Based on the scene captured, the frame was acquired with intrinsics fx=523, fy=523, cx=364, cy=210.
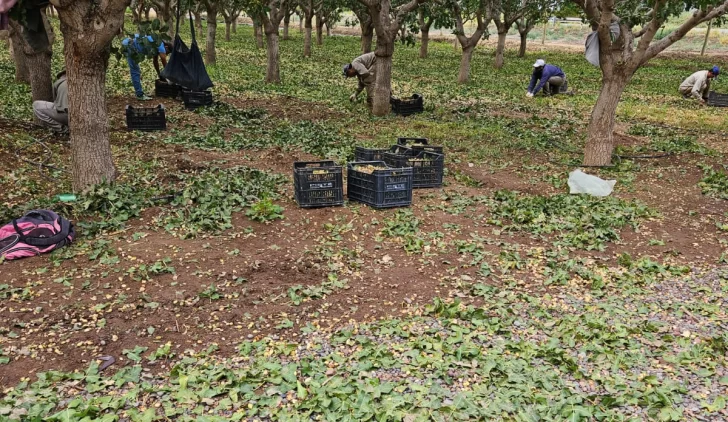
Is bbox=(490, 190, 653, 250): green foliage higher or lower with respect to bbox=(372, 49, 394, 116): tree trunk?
lower

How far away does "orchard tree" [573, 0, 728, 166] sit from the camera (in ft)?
23.2

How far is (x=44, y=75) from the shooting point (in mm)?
8281

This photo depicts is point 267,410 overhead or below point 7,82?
below

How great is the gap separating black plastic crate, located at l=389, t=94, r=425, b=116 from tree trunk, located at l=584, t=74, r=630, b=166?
4751mm

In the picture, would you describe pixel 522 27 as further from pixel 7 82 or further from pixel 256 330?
pixel 256 330

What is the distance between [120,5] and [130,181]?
213 centimetres

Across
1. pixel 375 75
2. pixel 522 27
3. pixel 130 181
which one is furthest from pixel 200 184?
pixel 522 27

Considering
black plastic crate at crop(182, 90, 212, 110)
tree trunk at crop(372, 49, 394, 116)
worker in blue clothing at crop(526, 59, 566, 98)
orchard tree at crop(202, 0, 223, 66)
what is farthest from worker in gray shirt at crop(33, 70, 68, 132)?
worker in blue clothing at crop(526, 59, 566, 98)

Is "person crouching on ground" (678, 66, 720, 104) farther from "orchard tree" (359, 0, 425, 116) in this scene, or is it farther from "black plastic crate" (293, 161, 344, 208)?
"black plastic crate" (293, 161, 344, 208)

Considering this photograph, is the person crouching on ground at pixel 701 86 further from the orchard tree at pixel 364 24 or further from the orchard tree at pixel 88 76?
the orchard tree at pixel 88 76

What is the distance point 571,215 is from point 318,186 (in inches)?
117

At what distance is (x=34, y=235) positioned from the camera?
461cm

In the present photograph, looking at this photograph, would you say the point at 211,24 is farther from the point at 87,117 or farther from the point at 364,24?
the point at 87,117

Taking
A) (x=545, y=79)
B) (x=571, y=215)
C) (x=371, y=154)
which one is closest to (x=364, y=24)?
(x=545, y=79)
